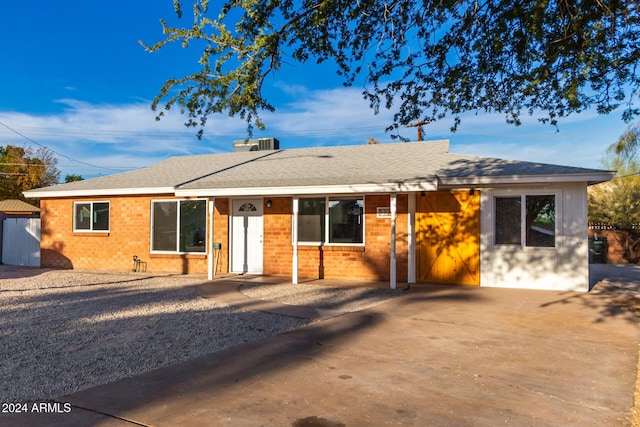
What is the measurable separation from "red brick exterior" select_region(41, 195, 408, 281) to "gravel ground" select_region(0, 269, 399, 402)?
1549 mm

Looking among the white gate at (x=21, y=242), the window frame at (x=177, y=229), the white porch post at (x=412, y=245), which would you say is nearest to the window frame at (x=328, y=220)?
the white porch post at (x=412, y=245)

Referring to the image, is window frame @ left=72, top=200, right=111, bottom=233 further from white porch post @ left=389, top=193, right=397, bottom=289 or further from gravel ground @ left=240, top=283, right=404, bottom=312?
white porch post @ left=389, top=193, right=397, bottom=289

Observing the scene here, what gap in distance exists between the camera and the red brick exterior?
11398mm

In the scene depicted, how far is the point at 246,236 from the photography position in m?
12.7

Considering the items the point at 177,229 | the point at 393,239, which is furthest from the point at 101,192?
the point at 393,239

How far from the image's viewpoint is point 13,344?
5570 millimetres

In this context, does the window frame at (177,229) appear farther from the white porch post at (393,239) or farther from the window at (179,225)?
the white porch post at (393,239)

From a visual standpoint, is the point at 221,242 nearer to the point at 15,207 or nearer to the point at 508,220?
the point at 508,220

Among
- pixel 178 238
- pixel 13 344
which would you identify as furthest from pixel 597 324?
pixel 178 238

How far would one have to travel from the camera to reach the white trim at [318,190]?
9414 millimetres

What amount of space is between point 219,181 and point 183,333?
629cm

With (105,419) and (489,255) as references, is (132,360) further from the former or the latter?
(489,255)

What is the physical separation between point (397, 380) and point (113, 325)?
459cm

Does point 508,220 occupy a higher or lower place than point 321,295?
higher
